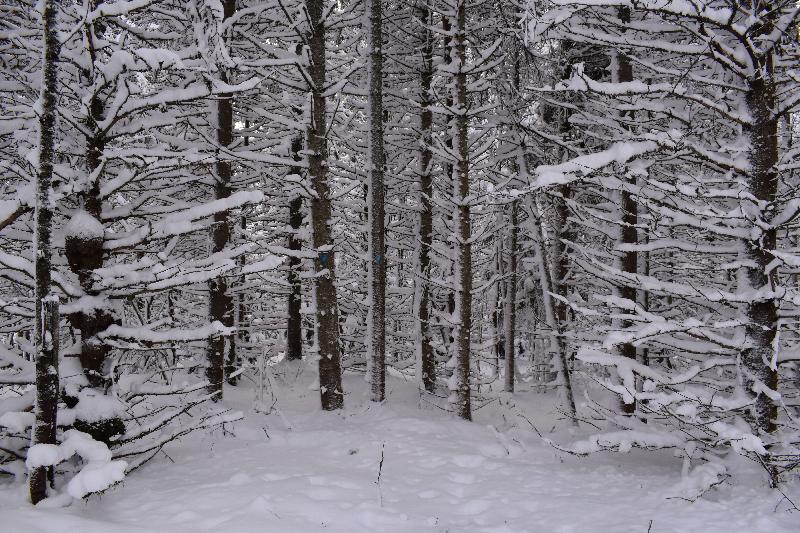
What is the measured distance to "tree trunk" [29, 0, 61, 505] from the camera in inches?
161

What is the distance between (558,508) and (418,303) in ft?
27.1

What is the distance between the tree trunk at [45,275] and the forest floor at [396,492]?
0.57 metres

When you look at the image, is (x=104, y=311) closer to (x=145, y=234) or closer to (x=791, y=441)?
(x=145, y=234)

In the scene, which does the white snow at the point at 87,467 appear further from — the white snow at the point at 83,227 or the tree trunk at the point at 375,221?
the tree trunk at the point at 375,221

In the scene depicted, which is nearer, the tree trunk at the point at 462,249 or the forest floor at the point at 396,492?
the forest floor at the point at 396,492

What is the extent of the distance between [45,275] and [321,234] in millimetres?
5321

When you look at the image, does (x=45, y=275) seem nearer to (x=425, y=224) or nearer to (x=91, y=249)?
(x=91, y=249)

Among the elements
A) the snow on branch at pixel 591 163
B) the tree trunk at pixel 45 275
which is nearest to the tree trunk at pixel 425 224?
the snow on branch at pixel 591 163

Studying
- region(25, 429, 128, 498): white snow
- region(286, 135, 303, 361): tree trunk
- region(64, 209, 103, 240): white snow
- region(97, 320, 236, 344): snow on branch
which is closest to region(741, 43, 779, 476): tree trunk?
region(97, 320, 236, 344): snow on branch

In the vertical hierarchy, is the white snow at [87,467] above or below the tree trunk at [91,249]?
below

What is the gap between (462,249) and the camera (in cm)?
1011

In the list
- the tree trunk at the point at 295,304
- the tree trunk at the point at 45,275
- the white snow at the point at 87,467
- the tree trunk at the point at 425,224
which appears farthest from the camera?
the tree trunk at the point at 295,304

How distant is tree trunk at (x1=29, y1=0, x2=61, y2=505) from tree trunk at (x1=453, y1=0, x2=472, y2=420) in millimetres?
7084

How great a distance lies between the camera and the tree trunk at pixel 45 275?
4078 millimetres
